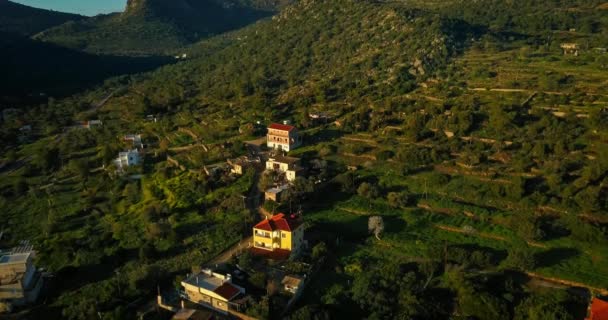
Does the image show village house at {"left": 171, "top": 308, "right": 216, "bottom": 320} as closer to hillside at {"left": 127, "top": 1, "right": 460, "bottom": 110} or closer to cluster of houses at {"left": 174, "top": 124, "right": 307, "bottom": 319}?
cluster of houses at {"left": 174, "top": 124, "right": 307, "bottom": 319}

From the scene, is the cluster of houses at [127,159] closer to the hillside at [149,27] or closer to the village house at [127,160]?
the village house at [127,160]

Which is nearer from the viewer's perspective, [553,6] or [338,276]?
[338,276]

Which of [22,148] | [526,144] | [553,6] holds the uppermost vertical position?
[553,6]

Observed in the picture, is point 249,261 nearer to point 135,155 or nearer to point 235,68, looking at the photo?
point 135,155

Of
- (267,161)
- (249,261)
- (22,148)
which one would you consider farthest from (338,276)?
(22,148)

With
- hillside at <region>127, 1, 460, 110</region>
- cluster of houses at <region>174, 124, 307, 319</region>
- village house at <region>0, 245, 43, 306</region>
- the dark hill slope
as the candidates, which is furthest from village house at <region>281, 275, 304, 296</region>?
the dark hill slope

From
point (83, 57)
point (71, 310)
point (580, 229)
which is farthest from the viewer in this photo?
point (83, 57)
